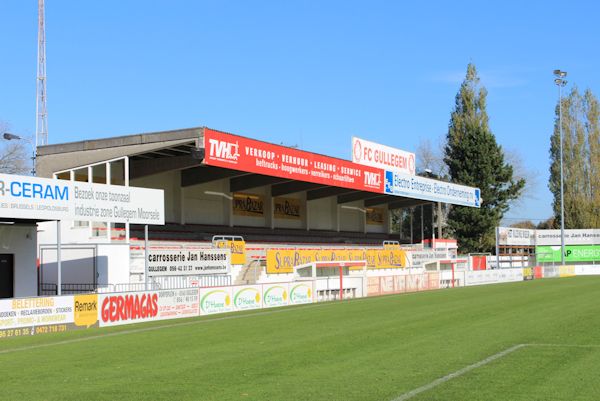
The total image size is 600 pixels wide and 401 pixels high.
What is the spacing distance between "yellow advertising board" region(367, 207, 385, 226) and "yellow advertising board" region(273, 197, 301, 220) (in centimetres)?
1210

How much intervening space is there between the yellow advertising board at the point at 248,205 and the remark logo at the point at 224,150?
12.9m

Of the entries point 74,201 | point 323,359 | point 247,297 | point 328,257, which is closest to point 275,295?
point 247,297

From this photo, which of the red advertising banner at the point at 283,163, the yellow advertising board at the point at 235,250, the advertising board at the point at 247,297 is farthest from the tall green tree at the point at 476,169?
the advertising board at the point at 247,297

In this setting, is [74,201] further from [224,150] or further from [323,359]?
[323,359]

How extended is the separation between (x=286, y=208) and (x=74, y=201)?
106 feet

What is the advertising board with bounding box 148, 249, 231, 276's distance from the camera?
106 feet

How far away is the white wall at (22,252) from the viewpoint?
2859 centimetres

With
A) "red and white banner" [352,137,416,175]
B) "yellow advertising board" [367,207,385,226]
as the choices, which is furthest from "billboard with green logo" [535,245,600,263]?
"red and white banner" [352,137,416,175]

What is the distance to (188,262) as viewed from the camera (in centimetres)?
3381

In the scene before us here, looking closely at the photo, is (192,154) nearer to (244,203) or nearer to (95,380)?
(244,203)

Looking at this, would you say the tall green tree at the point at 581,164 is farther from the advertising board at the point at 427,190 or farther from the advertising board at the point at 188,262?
the advertising board at the point at 188,262

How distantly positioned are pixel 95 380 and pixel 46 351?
5344 mm

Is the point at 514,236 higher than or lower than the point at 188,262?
higher

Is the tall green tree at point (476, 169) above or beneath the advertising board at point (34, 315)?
above
